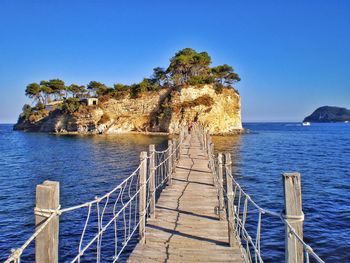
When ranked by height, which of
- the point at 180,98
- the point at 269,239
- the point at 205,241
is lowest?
the point at 269,239

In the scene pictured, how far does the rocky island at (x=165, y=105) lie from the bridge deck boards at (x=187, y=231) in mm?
52916

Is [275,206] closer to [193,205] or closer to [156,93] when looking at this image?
[193,205]

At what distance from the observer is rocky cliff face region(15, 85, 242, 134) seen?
213 ft

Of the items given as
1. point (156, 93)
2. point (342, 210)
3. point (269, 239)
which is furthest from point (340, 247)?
point (156, 93)

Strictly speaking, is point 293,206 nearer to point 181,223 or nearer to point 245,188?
point 181,223

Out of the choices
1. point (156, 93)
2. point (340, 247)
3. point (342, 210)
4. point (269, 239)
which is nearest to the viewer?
point (340, 247)

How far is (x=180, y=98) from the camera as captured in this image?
66375 millimetres

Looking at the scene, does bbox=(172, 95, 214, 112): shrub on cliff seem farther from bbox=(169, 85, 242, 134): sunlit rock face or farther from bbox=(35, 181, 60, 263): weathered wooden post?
bbox=(35, 181, 60, 263): weathered wooden post

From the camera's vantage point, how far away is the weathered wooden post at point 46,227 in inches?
99.8

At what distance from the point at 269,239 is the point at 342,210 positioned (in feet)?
16.5

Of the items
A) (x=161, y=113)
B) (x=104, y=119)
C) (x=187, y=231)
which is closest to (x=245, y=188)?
(x=187, y=231)

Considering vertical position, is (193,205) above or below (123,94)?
below

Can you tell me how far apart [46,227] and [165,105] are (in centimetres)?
6543

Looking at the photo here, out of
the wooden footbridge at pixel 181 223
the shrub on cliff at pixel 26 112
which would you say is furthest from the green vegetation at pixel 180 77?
the wooden footbridge at pixel 181 223
